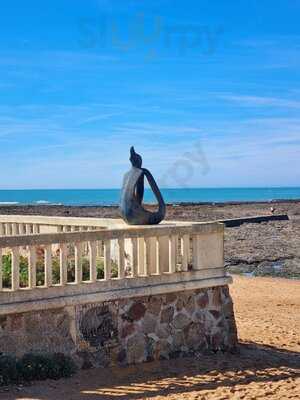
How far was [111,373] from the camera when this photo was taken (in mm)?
11164

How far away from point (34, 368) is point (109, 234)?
7.41ft

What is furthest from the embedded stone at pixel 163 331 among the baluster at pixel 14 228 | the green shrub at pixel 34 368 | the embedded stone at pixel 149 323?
the baluster at pixel 14 228

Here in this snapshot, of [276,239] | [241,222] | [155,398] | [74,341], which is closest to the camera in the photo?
[155,398]

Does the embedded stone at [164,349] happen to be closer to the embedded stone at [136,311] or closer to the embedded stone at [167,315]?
the embedded stone at [167,315]

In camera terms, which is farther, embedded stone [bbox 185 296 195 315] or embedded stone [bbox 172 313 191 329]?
embedded stone [bbox 185 296 195 315]

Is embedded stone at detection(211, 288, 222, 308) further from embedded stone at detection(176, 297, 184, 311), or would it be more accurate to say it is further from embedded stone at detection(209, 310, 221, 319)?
embedded stone at detection(176, 297, 184, 311)

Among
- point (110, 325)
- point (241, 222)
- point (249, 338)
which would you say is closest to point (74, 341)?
point (110, 325)

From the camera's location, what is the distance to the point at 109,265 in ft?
37.4

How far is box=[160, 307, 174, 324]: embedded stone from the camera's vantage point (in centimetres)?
1202

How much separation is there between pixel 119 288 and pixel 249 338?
12.9ft

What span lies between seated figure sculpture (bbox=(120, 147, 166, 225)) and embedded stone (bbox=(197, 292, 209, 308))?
148 cm

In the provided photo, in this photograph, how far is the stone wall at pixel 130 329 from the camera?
10.6m

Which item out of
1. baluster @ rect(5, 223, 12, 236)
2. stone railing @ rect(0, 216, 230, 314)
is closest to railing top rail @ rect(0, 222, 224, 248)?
stone railing @ rect(0, 216, 230, 314)

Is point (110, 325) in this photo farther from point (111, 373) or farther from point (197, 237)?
point (197, 237)
